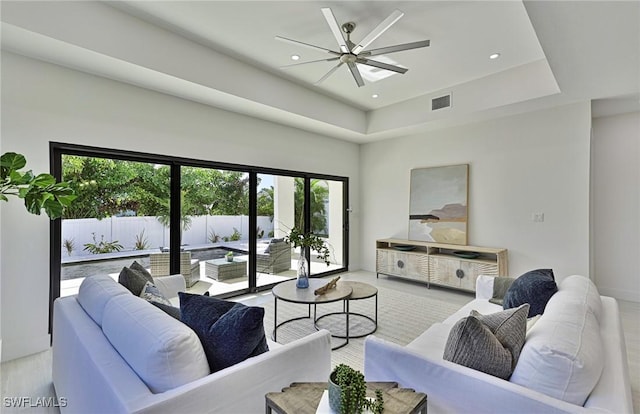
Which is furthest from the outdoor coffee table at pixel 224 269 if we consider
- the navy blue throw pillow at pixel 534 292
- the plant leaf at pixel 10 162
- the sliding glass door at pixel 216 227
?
the navy blue throw pillow at pixel 534 292

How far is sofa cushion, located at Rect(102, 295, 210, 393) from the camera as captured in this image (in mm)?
1221

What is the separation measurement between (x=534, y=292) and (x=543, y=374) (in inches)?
47.6

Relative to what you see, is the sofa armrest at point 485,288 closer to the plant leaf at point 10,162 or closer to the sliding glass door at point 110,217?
the sliding glass door at point 110,217

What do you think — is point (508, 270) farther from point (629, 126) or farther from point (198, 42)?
point (198, 42)

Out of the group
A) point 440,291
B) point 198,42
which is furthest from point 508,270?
point 198,42

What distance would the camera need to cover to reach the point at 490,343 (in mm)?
1384

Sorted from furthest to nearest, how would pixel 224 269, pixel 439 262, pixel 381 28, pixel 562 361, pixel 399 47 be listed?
pixel 439 262 → pixel 224 269 → pixel 399 47 → pixel 381 28 → pixel 562 361

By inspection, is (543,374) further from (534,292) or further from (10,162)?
(10,162)

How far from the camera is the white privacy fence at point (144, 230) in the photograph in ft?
10.8

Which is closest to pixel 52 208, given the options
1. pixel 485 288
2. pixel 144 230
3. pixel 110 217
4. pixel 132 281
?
pixel 132 281

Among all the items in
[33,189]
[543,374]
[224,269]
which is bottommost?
[224,269]

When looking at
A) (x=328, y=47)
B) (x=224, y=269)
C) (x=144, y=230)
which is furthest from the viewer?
(x=224, y=269)

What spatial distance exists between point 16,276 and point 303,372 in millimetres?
3012

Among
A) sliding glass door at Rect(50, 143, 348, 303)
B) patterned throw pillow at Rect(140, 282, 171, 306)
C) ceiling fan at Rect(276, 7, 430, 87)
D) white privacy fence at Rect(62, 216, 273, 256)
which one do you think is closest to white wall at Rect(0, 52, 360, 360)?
sliding glass door at Rect(50, 143, 348, 303)
